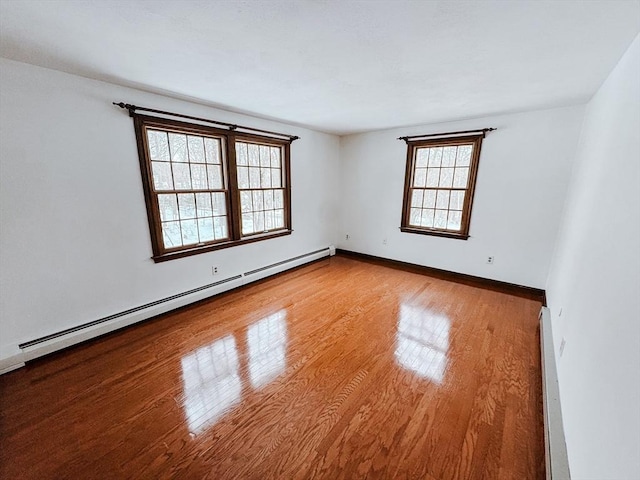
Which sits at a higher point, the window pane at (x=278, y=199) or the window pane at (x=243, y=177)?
the window pane at (x=243, y=177)

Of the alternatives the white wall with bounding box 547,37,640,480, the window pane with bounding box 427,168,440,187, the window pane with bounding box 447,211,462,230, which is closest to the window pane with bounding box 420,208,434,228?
the window pane with bounding box 447,211,462,230

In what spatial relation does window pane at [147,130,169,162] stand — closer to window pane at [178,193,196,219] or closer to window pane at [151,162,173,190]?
window pane at [151,162,173,190]

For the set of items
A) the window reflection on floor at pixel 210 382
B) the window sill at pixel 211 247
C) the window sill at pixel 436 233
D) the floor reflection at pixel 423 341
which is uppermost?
the window sill at pixel 436 233

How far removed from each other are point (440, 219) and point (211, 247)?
3.51 meters

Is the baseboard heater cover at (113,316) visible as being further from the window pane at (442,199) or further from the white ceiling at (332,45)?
the window pane at (442,199)

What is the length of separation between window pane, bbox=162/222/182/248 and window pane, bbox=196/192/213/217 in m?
0.31

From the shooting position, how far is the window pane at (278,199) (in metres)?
4.20

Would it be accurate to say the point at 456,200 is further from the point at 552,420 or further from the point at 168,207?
the point at 168,207

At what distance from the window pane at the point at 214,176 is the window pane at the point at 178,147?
320 millimetres

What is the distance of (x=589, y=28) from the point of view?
4.82 feet

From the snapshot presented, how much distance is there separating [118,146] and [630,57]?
3.94m

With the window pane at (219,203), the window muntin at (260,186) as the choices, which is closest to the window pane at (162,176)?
the window pane at (219,203)

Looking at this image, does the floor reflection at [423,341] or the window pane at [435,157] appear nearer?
the floor reflection at [423,341]

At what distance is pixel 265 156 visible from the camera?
3.95 m
